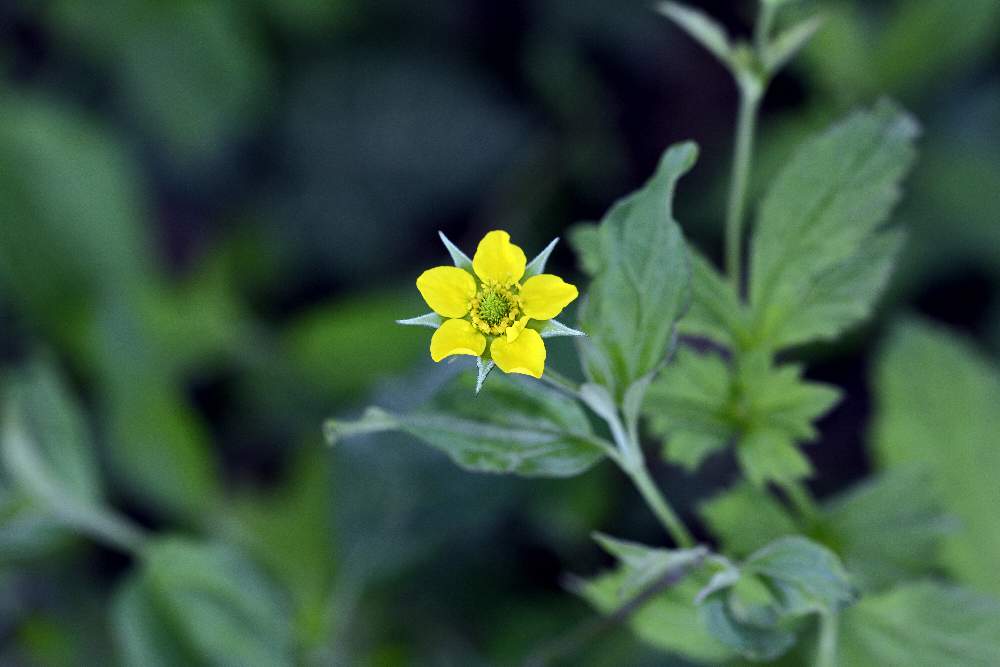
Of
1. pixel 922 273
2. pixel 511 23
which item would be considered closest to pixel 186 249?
pixel 511 23

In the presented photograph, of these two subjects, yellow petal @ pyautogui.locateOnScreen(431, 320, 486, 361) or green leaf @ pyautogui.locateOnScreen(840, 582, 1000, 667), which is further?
green leaf @ pyautogui.locateOnScreen(840, 582, 1000, 667)

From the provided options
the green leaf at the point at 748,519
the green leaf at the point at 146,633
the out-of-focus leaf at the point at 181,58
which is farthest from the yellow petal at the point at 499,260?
the out-of-focus leaf at the point at 181,58

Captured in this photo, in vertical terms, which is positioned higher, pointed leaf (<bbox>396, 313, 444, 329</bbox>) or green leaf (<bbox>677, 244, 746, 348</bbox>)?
green leaf (<bbox>677, 244, 746, 348</bbox>)

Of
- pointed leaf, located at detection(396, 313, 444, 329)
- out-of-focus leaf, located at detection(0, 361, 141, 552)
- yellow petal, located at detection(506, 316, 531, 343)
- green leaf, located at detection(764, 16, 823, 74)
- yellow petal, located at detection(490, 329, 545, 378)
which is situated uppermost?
out-of-focus leaf, located at detection(0, 361, 141, 552)

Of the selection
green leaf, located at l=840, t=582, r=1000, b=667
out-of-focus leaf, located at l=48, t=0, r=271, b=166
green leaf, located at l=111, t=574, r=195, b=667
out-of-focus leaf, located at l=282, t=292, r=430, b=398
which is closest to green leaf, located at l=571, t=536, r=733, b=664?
green leaf, located at l=840, t=582, r=1000, b=667

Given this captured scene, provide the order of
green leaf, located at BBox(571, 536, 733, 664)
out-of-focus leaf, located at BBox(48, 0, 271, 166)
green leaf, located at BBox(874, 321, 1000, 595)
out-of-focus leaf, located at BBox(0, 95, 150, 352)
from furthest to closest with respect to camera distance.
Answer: out-of-focus leaf, located at BBox(48, 0, 271, 166) → out-of-focus leaf, located at BBox(0, 95, 150, 352) → green leaf, located at BBox(874, 321, 1000, 595) → green leaf, located at BBox(571, 536, 733, 664)

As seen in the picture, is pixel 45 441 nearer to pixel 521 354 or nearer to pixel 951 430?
pixel 521 354

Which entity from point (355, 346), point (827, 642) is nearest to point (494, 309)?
point (827, 642)

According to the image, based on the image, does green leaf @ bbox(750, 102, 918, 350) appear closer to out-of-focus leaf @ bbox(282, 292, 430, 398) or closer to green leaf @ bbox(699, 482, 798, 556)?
green leaf @ bbox(699, 482, 798, 556)
